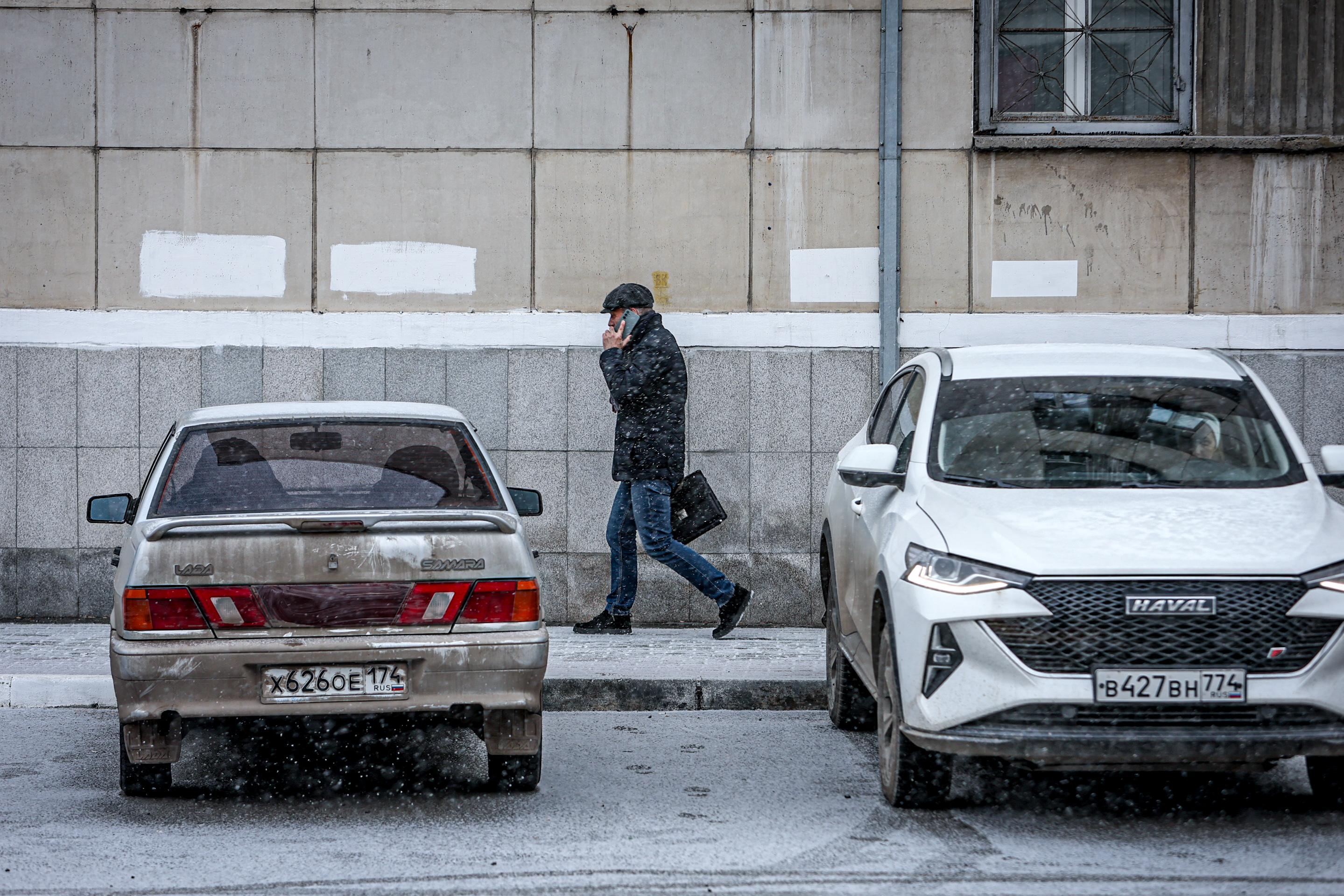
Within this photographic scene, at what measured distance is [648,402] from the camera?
9.67 m

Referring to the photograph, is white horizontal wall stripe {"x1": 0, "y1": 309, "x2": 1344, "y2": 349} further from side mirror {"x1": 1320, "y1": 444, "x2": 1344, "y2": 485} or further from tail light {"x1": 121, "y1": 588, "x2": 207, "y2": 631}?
tail light {"x1": 121, "y1": 588, "x2": 207, "y2": 631}

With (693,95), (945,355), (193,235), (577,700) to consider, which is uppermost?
(693,95)

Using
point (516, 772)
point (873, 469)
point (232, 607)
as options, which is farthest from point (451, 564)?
point (873, 469)

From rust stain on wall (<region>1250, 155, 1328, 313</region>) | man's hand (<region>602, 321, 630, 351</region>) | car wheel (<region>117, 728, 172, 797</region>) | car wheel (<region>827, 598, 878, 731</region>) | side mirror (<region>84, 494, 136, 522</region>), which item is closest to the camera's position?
car wheel (<region>117, 728, 172, 797</region>)

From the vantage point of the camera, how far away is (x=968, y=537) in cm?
548

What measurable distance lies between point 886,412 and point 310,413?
267 centimetres

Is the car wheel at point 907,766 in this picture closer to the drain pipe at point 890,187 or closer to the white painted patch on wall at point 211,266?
the drain pipe at point 890,187

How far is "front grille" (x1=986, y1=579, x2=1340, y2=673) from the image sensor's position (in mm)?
5164

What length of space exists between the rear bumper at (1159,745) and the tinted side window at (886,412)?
2.30 m

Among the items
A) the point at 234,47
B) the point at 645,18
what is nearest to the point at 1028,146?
the point at 645,18

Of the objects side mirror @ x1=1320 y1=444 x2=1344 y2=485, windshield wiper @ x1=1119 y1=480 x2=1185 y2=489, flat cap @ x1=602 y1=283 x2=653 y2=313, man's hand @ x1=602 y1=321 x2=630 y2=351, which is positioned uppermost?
flat cap @ x1=602 y1=283 x2=653 y2=313

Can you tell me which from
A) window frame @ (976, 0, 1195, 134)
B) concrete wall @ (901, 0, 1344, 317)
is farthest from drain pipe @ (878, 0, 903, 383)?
window frame @ (976, 0, 1195, 134)

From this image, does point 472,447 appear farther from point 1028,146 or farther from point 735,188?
point 1028,146

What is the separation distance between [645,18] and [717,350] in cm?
229
